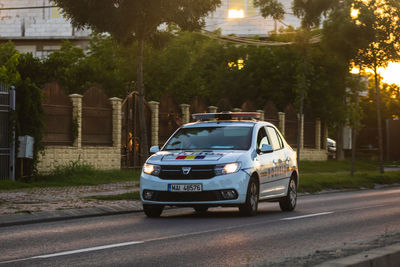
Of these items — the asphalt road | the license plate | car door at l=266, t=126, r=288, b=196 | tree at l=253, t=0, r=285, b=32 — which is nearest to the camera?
the asphalt road

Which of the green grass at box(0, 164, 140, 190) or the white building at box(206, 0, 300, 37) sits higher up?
the white building at box(206, 0, 300, 37)

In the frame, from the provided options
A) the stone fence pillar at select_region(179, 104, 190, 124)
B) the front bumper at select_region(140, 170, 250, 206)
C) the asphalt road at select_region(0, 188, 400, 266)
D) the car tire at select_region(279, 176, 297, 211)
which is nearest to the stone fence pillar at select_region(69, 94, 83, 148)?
the stone fence pillar at select_region(179, 104, 190, 124)

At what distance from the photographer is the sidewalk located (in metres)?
14.6

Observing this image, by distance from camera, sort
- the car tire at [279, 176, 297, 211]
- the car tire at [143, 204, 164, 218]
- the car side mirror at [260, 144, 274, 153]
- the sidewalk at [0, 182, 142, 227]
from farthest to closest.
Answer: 1. the car tire at [279, 176, 297, 211]
2. the car side mirror at [260, 144, 274, 153]
3. the car tire at [143, 204, 164, 218]
4. the sidewalk at [0, 182, 142, 227]

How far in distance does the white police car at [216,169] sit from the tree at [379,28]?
16042mm

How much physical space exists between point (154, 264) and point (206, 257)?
31.0 inches

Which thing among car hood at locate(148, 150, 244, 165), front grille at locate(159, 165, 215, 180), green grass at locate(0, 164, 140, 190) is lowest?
green grass at locate(0, 164, 140, 190)

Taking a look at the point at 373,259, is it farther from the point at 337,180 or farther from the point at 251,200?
the point at 337,180

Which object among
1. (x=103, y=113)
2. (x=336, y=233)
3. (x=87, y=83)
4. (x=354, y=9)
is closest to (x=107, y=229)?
(x=336, y=233)

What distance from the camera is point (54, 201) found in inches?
701

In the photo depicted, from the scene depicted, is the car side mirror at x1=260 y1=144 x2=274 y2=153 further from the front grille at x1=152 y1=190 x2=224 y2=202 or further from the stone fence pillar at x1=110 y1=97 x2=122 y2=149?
the stone fence pillar at x1=110 y1=97 x2=122 y2=149

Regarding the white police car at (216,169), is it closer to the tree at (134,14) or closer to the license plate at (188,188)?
the license plate at (188,188)

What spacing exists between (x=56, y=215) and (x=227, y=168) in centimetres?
300

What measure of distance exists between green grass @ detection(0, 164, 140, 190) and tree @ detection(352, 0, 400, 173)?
966 centimetres
